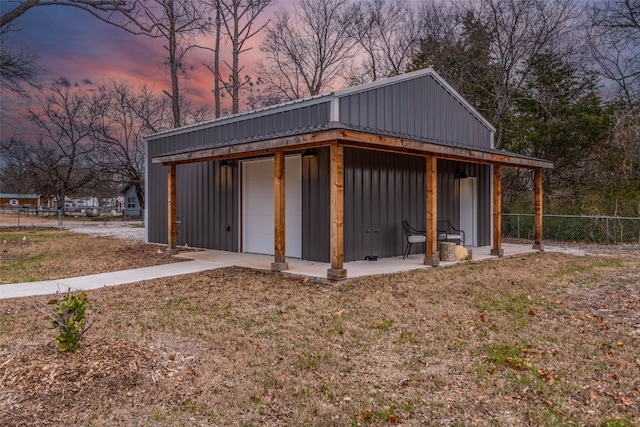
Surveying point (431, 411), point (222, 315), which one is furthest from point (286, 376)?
point (222, 315)

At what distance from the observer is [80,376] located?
3004mm

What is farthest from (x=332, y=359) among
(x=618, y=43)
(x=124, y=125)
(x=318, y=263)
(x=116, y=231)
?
(x=124, y=125)

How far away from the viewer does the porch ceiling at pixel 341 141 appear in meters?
6.23

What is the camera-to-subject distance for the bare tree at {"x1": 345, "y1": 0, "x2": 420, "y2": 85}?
2042 centimetres

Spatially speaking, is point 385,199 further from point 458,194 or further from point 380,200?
point 458,194

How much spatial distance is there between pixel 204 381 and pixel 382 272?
15.0 ft

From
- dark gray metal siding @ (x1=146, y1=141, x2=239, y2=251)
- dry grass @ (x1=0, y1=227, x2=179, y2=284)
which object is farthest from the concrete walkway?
dark gray metal siding @ (x1=146, y1=141, x2=239, y2=251)

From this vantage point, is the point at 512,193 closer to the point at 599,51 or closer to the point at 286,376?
the point at 599,51

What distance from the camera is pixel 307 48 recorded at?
2320 centimetres

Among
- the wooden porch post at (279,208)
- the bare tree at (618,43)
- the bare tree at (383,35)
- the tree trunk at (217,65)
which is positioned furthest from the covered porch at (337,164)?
the tree trunk at (217,65)

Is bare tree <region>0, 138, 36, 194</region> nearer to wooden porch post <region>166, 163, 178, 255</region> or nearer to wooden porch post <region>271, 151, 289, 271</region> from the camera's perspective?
wooden porch post <region>166, 163, 178, 255</region>

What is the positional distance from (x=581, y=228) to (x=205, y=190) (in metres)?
11.7

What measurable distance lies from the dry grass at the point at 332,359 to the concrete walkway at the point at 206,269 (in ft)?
2.73

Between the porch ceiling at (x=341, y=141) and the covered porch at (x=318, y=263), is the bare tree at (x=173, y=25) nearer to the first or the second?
the porch ceiling at (x=341, y=141)
